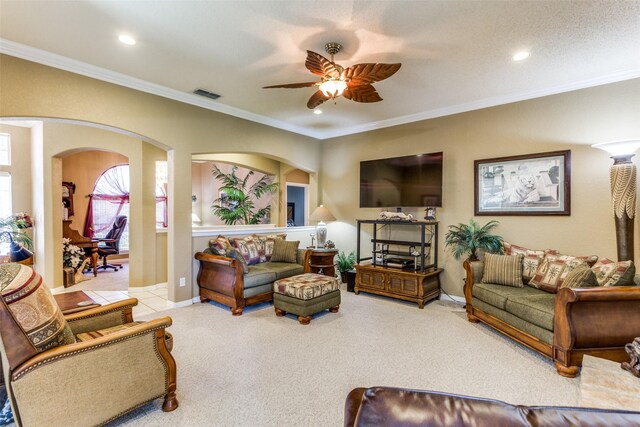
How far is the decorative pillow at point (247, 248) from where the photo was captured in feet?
15.4

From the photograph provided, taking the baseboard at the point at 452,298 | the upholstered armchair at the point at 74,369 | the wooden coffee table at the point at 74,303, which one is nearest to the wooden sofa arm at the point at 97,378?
the upholstered armchair at the point at 74,369

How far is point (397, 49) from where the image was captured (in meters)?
3.00

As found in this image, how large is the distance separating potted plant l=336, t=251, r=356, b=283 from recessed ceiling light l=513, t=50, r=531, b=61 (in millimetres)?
3868

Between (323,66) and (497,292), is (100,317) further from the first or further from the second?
(497,292)

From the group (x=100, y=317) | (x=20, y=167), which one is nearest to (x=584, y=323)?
(x=100, y=317)

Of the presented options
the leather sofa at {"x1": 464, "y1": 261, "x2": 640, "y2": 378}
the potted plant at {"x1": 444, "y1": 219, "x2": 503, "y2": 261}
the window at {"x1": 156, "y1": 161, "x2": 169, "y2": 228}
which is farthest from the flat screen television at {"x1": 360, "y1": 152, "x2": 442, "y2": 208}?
the window at {"x1": 156, "y1": 161, "x2": 169, "y2": 228}

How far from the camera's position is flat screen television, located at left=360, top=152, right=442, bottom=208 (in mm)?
4770

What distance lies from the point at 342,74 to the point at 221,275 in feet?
9.87

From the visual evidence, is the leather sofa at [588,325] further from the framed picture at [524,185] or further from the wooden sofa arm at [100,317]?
the wooden sofa arm at [100,317]

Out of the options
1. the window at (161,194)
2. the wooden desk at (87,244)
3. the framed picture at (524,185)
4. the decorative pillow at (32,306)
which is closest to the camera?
the decorative pillow at (32,306)

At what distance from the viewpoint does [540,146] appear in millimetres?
3990

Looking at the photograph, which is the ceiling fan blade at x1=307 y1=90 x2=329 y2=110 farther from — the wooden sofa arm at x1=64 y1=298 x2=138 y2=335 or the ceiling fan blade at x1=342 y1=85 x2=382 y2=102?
the wooden sofa arm at x1=64 y1=298 x2=138 y2=335

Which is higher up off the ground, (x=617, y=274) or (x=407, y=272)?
(x=617, y=274)

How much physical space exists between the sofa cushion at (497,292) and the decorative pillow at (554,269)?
0.09 m
